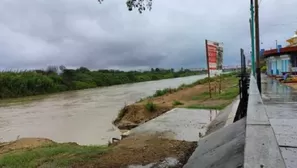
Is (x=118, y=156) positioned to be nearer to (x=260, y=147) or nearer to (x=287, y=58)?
(x=260, y=147)

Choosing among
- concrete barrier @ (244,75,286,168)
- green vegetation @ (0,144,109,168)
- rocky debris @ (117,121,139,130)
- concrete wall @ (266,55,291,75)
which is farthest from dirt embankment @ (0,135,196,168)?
concrete wall @ (266,55,291,75)

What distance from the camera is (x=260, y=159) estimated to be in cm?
254

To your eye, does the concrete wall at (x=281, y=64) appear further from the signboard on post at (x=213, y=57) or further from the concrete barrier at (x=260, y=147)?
the concrete barrier at (x=260, y=147)

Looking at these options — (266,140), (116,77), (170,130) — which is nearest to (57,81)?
(116,77)

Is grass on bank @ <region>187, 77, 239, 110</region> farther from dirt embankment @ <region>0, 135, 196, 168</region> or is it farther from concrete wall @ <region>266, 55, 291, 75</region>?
dirt embankment @ <region>0, 135, 196, 168</region>

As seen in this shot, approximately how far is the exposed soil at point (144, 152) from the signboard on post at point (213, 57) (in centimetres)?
1103

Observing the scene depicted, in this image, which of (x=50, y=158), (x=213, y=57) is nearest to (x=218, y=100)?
(x=213, y=57)

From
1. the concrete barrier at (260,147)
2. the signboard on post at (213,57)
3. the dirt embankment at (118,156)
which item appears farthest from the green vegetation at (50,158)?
the signboard on post at (213,57)

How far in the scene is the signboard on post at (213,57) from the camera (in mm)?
17895

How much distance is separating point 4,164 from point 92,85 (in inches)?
2896

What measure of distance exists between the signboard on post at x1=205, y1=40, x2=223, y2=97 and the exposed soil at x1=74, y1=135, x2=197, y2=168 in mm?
11033

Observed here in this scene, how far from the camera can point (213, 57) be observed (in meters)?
18.8

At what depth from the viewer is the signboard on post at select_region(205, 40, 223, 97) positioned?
17.9m

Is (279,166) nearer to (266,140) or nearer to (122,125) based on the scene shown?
(266,140)
